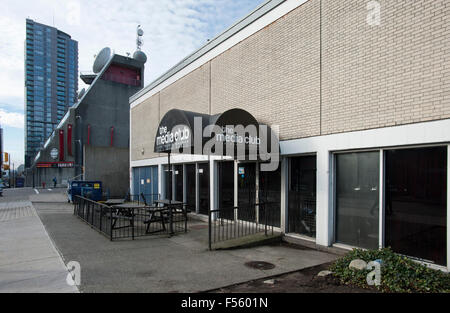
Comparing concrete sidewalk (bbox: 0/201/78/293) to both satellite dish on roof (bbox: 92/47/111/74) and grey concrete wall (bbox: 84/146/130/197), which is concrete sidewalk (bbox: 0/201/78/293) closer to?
grey concrete wall (bbox: 84/146/130/197)

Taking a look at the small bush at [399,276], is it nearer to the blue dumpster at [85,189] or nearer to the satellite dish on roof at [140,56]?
the blue dumpster at [85,189]

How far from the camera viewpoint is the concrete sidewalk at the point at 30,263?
15.8 feet

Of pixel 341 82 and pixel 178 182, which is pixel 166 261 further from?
pixel 178 182

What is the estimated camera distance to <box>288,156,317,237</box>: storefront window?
7.89 metres

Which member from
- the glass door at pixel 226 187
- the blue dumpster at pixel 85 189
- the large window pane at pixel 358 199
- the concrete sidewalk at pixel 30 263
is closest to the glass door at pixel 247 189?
the glass door at pixel 226 187

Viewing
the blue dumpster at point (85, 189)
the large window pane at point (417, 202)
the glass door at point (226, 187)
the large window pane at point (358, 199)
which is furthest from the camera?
the blue dumpster at point (85, 189)

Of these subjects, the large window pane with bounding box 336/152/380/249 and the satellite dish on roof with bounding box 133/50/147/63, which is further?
the satellite dish on roof with bounding box 133/50/147/63

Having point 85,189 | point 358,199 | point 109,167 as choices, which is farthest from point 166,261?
point 109,167

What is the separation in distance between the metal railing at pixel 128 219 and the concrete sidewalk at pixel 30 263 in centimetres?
158

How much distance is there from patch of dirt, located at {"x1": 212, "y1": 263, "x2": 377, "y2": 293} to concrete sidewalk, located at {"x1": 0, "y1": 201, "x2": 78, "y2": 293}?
2782 millimetres

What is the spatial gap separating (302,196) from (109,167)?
64.2 feet

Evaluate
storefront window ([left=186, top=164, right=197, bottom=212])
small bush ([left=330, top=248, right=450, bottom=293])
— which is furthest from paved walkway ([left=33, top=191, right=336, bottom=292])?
storefront window ([left=186, top=164, right=197, bottom=212])

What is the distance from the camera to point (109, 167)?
23.8 metres

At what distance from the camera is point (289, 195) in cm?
849
